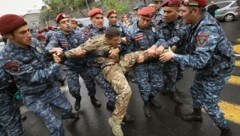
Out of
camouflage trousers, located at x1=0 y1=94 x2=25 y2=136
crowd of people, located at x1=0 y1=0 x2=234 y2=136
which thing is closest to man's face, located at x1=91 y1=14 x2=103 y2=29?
crowd of people, located at x1=0 y1=0 x2=234 y2=136

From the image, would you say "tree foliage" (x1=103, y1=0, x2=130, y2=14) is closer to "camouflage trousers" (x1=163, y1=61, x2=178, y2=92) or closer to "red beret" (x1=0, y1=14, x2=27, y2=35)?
"camouflage trousers" (x1=163, y1=61, x2=178, y2=92)

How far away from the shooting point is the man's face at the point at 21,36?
10.7 ft

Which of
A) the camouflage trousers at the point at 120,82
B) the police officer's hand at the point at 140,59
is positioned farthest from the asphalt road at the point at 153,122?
the police officer's hand at the point at 140,59

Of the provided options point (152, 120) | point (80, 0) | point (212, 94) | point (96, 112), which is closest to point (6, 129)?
point (96, 112)

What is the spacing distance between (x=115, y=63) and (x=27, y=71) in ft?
4.84

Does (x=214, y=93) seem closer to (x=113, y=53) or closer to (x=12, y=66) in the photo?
(x=113, y=53)

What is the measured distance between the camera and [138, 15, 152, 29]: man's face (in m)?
4.14

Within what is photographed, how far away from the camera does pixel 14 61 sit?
3.27m

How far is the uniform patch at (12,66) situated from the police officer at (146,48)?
203 centimetres

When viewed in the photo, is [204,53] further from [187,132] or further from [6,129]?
[6,129]

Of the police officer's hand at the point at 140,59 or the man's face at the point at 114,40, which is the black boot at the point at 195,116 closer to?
the police officer's hand at the point at 140,59

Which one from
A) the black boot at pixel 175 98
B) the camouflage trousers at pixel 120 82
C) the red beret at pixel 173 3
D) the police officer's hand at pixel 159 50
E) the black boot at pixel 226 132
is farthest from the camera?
the black boot at pixel 175 98

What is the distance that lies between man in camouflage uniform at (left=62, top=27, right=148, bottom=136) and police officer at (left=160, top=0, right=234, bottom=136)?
0.83m

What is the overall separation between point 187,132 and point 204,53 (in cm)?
149
